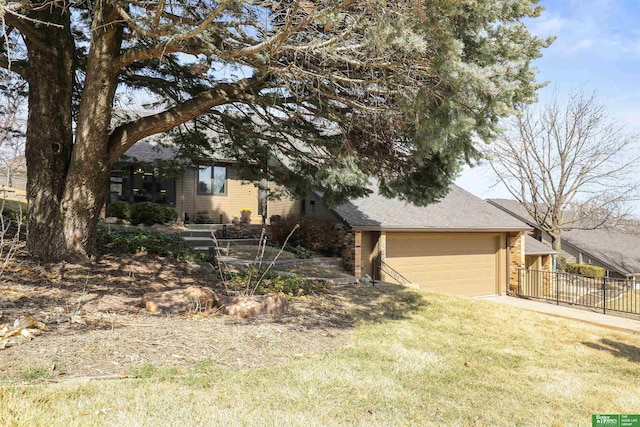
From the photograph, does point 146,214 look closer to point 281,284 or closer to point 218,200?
point 218,200

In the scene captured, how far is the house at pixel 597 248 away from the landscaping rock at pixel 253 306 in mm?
18918

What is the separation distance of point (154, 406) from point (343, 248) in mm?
10891

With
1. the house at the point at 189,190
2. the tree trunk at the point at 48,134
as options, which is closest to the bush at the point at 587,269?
the house at the point at 189,190

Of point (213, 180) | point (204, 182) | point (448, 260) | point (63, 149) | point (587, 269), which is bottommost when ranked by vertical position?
point (587, 269)

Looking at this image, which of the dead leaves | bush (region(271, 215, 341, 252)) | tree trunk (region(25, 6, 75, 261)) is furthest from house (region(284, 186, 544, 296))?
the dead leaves

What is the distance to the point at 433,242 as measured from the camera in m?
15.7

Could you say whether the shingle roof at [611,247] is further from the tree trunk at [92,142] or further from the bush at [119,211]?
the tree trunk at [92,142]

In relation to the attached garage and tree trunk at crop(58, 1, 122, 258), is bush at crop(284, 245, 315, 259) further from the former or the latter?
tree trunk at crop(58, 1, 122, 258)

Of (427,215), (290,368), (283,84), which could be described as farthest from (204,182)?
(290,368)

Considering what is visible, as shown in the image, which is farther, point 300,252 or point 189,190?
point 189,190

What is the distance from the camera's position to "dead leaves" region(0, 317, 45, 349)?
430 cm

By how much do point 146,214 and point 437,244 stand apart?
1046 centimetres

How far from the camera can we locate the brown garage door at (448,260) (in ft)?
48.9

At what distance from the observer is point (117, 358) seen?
4.25 m
